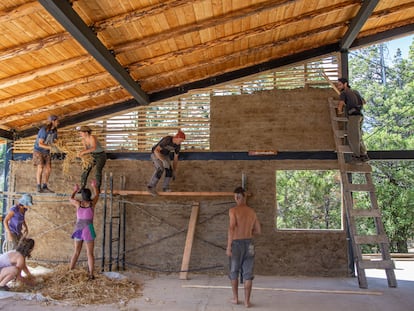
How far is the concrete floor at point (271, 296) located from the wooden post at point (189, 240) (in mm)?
208

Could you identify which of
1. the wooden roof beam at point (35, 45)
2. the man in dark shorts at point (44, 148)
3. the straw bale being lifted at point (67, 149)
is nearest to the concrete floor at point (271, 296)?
the man in dark shorts at point (44, 148)

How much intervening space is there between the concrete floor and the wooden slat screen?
2968 mm

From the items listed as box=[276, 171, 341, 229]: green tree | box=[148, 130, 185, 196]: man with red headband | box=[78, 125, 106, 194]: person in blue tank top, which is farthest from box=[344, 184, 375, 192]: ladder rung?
box=[276, 171, 341, 229]: green tree

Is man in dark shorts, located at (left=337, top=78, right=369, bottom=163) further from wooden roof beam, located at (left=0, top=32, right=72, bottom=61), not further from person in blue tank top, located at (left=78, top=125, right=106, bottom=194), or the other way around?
wooden roof beam, located at (left=0, top=32, right=72, bottom=61)

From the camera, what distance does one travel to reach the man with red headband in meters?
7.55

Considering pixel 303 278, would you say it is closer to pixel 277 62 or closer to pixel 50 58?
pixel 277 62

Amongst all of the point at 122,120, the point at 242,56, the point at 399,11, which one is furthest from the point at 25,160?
the point at 399,11

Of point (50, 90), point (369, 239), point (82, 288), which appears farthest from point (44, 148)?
point (369, 239)

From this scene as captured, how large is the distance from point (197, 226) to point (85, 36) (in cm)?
455

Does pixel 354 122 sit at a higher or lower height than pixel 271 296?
higher

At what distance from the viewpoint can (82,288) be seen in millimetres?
5953

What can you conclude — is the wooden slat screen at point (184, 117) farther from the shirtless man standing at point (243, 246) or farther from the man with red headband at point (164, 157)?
the shirtless man standing at point (243, 246)

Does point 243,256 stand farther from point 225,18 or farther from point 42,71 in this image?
point 42,71

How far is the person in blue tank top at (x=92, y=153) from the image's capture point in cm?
763
